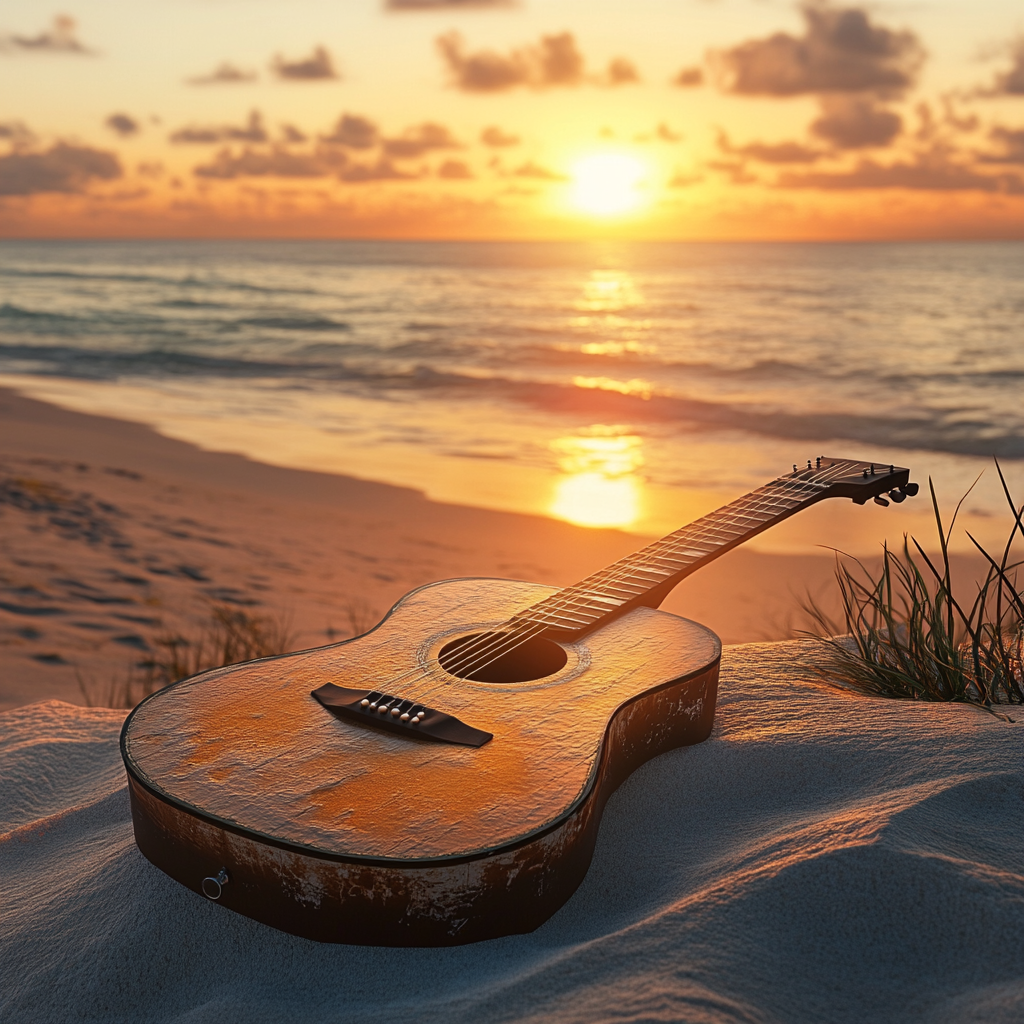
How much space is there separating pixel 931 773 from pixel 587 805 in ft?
2.59

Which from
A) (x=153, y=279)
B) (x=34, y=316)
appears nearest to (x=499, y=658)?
(x=34, y=316)

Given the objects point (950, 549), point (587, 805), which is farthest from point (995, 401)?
point (587, 805)

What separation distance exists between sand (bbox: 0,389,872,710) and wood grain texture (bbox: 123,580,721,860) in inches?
52.5

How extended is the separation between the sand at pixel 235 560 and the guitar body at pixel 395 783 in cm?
138

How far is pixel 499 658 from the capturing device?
2236mm

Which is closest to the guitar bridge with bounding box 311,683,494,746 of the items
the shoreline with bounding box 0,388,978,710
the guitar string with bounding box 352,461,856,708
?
the guitar string with bounding box 352,461,856,708

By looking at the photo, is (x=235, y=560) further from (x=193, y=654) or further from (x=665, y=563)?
(x=665, y=563)

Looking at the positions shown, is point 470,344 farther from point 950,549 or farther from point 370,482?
point 950,549

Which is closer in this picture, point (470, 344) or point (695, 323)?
point (470, 344)

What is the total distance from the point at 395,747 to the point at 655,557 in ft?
3.94

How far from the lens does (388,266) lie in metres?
51.7

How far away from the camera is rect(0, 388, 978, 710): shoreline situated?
13.1ft

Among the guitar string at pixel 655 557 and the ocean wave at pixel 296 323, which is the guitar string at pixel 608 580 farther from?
the ocean wave at pixel 296 323

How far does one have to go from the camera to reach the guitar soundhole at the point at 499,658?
2221mm
